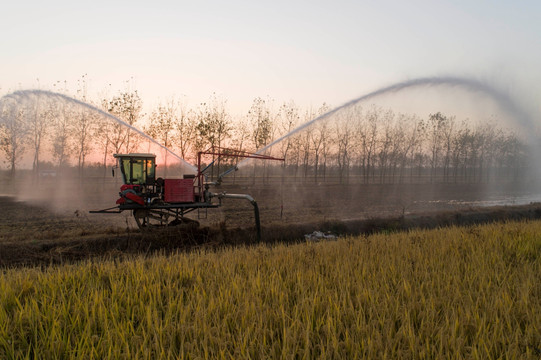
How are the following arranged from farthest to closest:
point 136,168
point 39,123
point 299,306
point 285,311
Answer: point 39,123 → point 136,168 → point 299,306 → point 285,311

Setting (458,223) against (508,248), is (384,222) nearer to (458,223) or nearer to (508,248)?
(458,223)

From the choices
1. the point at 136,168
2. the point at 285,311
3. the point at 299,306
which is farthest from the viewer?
the point at 136,168

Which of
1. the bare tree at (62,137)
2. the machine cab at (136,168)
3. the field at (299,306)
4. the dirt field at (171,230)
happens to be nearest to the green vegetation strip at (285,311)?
the field at (299,306)

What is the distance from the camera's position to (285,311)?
425 cm

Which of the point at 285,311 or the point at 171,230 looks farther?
the point at 171,230

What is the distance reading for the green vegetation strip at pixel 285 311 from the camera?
11.3ft

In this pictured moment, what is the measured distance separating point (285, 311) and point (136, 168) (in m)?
9.92

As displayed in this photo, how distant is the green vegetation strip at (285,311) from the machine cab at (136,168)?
264 inches

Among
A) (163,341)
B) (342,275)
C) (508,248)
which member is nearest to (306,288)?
(342,275)

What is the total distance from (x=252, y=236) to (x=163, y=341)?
32.1 ft

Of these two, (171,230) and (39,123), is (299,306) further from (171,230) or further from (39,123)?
(39,123)

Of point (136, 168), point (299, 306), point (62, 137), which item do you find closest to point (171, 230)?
point (136, 168)

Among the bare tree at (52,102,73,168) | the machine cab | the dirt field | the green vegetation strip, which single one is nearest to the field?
the green vegetation strip

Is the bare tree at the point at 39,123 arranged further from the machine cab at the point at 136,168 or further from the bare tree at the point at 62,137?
the machine cab at the point at 136,168
